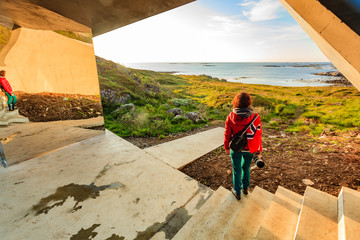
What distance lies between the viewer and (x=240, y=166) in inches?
97.0

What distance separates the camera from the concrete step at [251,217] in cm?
183

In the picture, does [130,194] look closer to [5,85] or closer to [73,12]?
[5,85]

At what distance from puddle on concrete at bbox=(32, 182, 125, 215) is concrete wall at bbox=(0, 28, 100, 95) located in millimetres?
2475

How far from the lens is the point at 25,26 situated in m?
3.17

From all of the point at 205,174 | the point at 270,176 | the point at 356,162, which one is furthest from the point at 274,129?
the point at 205,174

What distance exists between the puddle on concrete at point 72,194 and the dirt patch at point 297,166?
6.66ft

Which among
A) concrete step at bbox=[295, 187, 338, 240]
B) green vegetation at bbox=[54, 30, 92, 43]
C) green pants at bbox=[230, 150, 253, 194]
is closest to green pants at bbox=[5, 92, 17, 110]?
green vegetation at bbox=[54, 30, 92, 43]

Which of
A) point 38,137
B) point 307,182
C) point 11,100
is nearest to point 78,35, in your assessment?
point 11,100

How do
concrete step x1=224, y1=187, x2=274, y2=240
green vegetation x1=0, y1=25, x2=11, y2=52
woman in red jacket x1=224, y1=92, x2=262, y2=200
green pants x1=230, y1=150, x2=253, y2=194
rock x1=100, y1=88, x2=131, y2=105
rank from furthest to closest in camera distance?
rock x1=100, y1=88, x2=131, y2=105 → green vegetation x1=0, y1=25, x2=11, y2=52 → green pants x1=230, y1=150, x2=253, y2=194 → woman in red jacket x1=224, y1=92, x2=262, y2=200 → concrete step x1=224, y1=187, x2=274, y2=240

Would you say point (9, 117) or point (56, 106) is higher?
point (56, 106)

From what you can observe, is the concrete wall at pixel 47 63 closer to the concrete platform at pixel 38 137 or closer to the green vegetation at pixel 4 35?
the green vegetation at pixel 4 35

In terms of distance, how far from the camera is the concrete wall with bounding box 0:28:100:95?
3.08 meters

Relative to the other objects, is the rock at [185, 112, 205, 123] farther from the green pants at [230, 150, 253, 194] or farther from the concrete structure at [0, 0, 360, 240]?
the green pants at [230, 150, 253, 194]

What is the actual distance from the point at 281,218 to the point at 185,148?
328 cm
